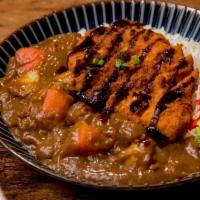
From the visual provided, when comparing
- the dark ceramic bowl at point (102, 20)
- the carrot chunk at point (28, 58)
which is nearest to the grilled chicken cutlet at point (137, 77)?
the carrot chunk at point (28, 58)

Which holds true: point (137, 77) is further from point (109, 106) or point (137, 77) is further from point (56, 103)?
point (56, 103)

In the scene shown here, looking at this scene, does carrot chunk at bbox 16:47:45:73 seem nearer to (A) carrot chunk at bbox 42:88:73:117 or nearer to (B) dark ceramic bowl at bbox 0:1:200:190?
(B) dark ceramic bowl at bbox 0:1:200:190

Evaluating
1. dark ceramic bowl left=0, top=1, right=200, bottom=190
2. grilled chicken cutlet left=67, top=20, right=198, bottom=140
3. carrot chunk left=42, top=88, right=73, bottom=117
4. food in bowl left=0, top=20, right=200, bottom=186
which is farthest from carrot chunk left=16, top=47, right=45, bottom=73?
carrot chunk left=42, top=88, right=73, bottom=117

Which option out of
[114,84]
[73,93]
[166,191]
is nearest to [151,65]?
[114,84]

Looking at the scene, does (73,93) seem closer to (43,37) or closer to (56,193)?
(56,193)

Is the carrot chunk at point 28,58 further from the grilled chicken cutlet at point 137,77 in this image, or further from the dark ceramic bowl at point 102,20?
the grilled chicken cutlet at point 137,77
